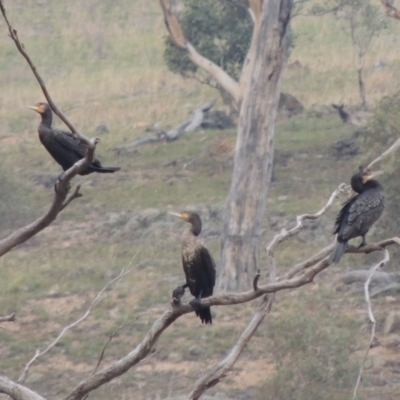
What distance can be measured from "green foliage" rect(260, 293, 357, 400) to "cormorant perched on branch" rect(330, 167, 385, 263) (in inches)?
177

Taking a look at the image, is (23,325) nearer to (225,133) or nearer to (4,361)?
(4,361)

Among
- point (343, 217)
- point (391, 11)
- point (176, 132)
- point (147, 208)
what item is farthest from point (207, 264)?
point (176, 132)

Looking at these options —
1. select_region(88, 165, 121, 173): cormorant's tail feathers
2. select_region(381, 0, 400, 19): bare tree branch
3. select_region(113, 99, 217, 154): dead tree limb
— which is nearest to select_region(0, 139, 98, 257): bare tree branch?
select_region(88, 165, 121, 173): cormorant's tail feathers

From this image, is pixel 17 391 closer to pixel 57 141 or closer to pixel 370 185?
pixel 57 141

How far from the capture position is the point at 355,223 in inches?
271

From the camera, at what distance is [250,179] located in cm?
1642

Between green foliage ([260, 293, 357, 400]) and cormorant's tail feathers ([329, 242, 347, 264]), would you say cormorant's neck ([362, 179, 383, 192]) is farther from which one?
green foliage ([260, 293, 357, 400])

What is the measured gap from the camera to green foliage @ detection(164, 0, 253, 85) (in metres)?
24.1

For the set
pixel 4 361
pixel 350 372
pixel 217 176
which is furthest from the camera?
pixel 217 176

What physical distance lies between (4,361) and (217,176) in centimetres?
901

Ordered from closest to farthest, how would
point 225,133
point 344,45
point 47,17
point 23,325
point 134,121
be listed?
point 23,325 < point 225,133 < point 134,121 < point 344,45 < point 47,17

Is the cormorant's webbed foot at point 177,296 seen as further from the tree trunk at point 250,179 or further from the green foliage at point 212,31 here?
the green foliage at point 212,31

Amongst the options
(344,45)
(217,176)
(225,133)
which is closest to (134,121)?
(225,133)

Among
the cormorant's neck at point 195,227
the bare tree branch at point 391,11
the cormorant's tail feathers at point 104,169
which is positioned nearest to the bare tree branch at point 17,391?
the cormorant's tail feathers at point 104,169
